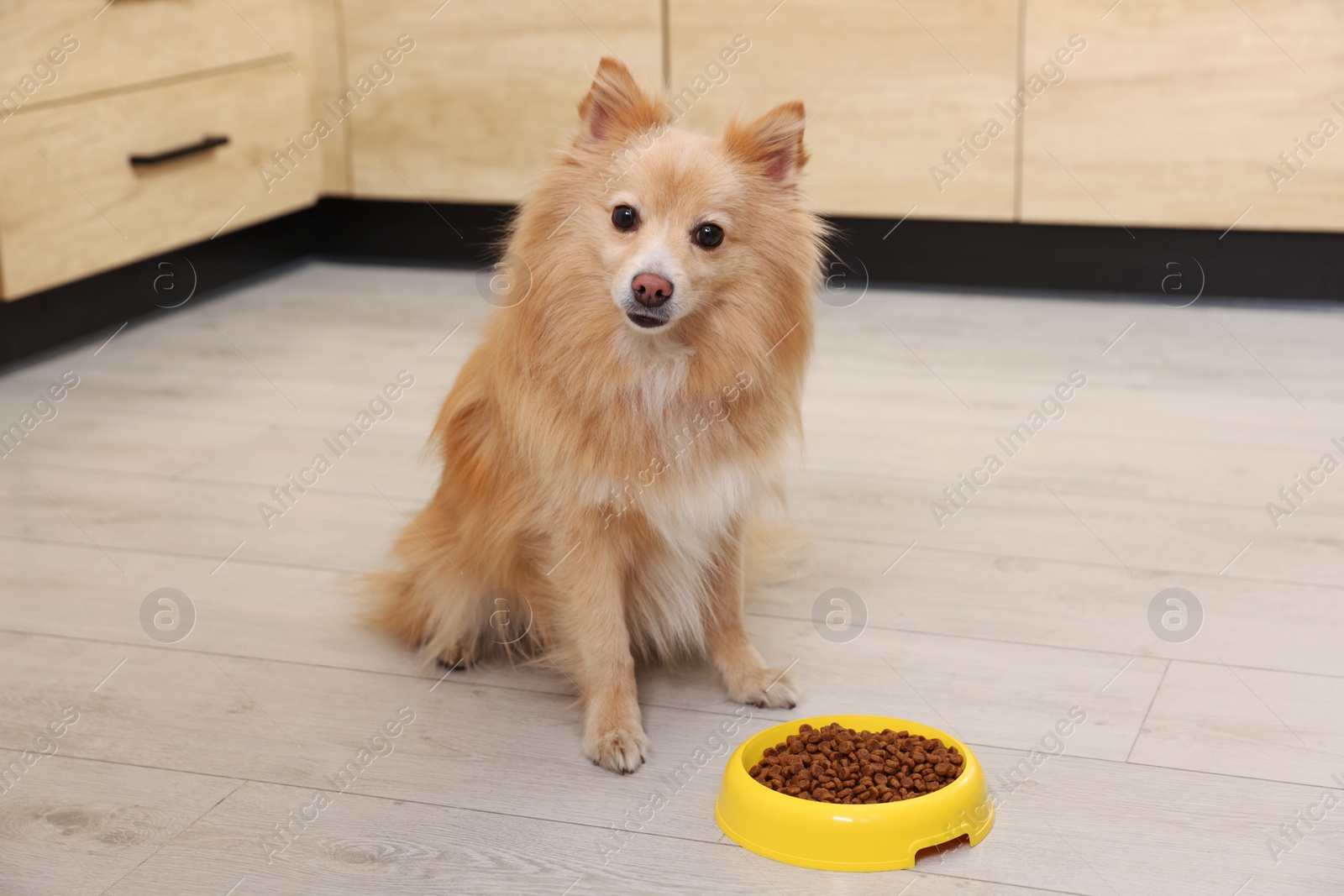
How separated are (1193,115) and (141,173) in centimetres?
281

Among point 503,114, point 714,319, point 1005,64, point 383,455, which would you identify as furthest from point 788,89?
point 714,319

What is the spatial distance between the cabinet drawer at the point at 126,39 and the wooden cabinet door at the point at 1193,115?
2.22 metres

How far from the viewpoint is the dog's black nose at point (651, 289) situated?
1.62 meters

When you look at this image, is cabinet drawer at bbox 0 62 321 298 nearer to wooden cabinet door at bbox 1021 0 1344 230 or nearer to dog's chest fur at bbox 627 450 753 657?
dog's chest fur at bbox 627 450 753 657

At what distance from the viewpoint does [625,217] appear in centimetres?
168

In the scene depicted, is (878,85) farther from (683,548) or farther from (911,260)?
(683,548)

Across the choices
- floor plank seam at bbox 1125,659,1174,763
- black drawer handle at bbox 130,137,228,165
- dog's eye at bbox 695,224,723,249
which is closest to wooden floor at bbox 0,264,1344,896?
floor plank seam at bbox 1125,659,1174,763

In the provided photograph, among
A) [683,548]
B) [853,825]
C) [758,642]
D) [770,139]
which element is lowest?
[758,642]

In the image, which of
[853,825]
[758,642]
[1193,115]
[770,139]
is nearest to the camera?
[853,825]

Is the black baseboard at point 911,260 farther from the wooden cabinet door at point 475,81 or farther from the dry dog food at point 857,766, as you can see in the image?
the dry dog food at point 857,766

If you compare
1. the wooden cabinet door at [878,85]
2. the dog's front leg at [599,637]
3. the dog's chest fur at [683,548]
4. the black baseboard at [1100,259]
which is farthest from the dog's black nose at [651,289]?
the wooden cabinet door at [878,85]

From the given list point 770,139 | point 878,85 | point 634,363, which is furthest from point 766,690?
point 878,85

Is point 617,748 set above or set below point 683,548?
below

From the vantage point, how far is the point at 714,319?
1.72m
